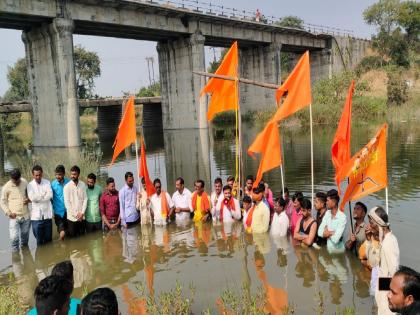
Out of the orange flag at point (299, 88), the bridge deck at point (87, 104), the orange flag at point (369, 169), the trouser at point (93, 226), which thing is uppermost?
the bridge deck at point (87, 104)

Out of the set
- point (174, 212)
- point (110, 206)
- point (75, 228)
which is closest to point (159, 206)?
point (174, 212)

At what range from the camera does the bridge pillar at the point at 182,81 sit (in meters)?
35.3

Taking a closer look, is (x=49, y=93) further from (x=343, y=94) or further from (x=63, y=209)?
(x=343, y=94)

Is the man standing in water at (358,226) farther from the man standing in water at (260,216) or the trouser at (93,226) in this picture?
the trouser at (93,226)

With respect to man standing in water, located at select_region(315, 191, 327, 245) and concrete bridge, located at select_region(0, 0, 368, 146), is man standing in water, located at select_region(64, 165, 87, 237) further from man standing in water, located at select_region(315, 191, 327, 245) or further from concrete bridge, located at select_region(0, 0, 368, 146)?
concrete bridge, located at select_region(0, 0, 368, 146)

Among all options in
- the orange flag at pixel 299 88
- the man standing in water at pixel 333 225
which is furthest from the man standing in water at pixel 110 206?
the man standing in water at pixel 333 225

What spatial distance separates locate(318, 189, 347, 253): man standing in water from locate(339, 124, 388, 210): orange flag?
30 centimetres

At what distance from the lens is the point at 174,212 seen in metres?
9.41

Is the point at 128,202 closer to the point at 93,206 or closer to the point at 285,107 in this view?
the point at 93,206

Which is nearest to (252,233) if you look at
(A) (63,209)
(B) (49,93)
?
(A) (63,209)

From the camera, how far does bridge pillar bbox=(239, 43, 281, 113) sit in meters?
44.1

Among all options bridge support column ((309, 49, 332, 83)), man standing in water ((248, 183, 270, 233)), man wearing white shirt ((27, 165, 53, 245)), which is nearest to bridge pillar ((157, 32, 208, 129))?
bridge support column ((309, 49, 332, 83))

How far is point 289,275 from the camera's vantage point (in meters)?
6.48

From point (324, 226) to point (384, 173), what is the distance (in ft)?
4.76
